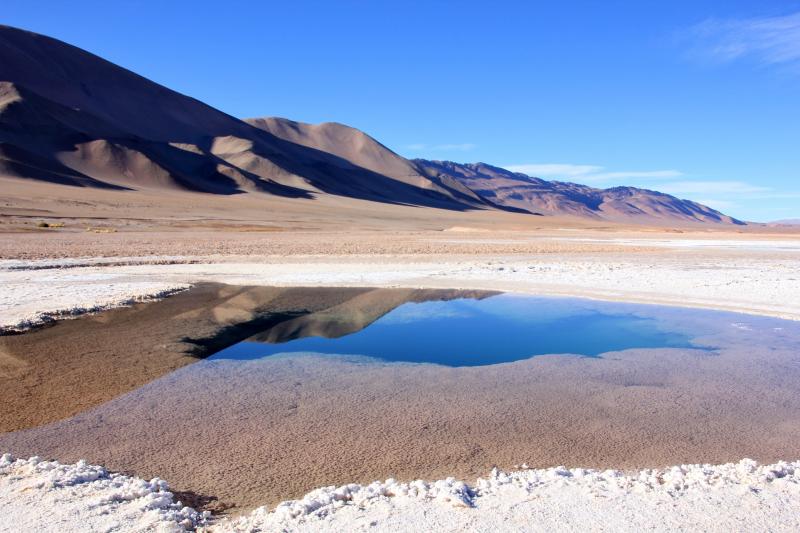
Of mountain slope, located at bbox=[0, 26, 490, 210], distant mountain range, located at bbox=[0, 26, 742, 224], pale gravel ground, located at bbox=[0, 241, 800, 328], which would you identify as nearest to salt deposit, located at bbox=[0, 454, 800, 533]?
pale gravel ground, located at bbox=[0, 241, 800, 328]

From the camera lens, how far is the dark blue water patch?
338 inches

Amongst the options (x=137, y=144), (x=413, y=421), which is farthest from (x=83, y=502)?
(x=137, y=144)

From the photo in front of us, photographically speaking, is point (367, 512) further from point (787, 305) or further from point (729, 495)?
point (787, 305)

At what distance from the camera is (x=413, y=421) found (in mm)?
5719

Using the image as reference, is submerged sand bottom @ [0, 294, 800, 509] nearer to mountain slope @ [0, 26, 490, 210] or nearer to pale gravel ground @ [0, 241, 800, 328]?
pale gravel ground @ [0, 241, 800, 328]

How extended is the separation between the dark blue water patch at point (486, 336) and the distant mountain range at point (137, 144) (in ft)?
258

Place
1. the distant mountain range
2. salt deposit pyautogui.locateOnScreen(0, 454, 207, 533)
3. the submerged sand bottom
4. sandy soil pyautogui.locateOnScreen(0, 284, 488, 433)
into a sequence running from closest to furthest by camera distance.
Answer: salt deposit pyautogui.locateOnScreen(0, 454, 207, 533) → the submerged sand bottom → sandy soil pyautogui.locateOnScreen(0, 284, 488, 433) → the distant mountain range

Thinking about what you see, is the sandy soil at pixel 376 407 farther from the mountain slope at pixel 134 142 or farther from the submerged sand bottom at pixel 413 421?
the mountain slope at pixel 134 142

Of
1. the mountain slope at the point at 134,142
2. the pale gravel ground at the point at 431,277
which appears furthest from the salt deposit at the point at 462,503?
the mountain slope at the point at 134,142

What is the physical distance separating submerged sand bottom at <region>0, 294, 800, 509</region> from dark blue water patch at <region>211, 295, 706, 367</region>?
581mm

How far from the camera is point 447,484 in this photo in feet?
13.4

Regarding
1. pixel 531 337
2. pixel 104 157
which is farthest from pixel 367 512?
pixel 104 157

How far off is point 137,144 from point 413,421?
11490 centimetres

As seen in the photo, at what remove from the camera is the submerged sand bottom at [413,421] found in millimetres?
4676
